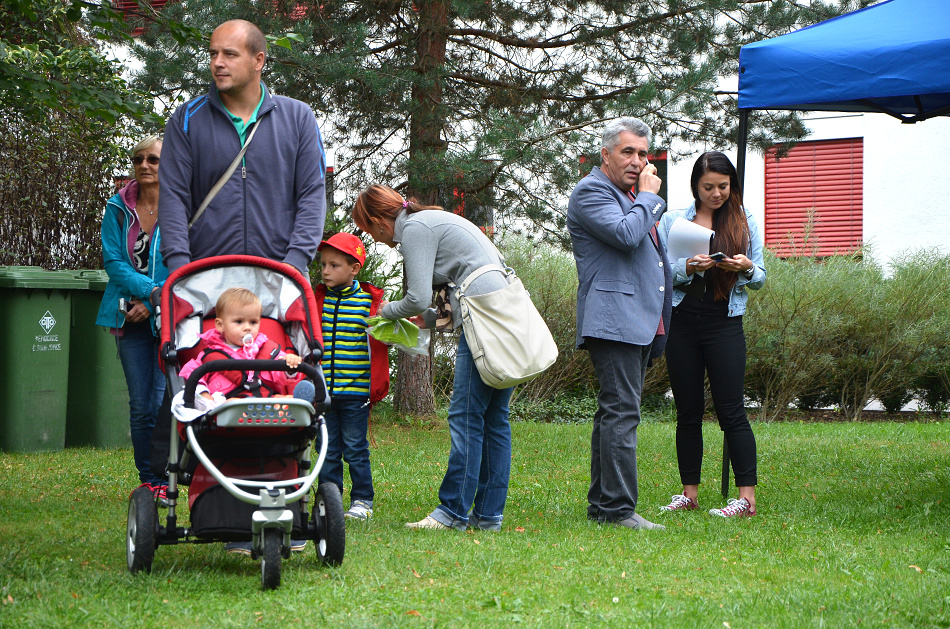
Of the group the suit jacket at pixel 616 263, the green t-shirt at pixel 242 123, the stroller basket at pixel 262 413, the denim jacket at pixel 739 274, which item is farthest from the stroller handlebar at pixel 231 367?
the denim jacket at pixel 739 274

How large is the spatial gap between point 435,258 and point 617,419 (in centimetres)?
122

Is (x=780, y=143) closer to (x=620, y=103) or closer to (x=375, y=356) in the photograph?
(x=620, y=103)

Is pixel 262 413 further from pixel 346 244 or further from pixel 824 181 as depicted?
pixel 824 181

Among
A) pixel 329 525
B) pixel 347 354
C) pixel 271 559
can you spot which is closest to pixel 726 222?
pixel 347 354

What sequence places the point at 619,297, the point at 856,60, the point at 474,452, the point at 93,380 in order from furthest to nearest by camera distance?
the point at 93,380, the point at 856,60, the point at 619,297, the point at 474,452

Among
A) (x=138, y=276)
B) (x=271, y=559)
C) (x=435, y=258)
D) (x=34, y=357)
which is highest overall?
(x=435, y=258)

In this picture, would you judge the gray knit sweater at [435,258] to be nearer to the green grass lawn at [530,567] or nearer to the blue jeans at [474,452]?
the blue jeans at [474,452]

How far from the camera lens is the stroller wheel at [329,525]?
3.59 metres

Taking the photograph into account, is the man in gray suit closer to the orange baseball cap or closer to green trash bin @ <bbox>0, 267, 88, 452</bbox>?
the orange baseball cap

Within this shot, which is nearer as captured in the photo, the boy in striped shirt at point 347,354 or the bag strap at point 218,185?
the bag strap at point 218,185

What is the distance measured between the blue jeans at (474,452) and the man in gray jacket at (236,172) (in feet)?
3.28

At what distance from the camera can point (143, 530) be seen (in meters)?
3.44

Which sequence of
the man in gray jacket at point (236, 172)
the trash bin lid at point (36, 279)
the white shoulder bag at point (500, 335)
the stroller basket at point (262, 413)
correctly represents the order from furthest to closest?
the trash bin lid at point (36, 279) < the white shoulder bag at point (500, 335) < the man in gray jacket at point (236, 172) < the stroller basket at point (262, 413)

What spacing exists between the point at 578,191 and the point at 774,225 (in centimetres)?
1290
